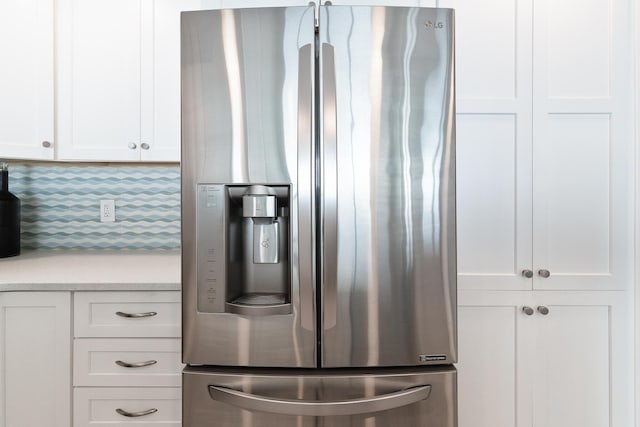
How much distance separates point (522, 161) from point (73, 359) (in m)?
1.65

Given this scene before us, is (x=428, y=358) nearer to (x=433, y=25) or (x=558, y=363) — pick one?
(x=558, y=363)

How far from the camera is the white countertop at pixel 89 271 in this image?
4.50 ft

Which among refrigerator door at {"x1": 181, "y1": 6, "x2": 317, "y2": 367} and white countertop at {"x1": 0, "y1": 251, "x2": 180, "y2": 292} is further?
white countertop at {"x1": 0, "y1": 251, "x2": 180, "y2": 292}

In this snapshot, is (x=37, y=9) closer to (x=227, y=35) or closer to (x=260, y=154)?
(x=227, y=35)

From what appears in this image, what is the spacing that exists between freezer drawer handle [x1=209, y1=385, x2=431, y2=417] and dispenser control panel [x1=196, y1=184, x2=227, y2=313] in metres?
0.24

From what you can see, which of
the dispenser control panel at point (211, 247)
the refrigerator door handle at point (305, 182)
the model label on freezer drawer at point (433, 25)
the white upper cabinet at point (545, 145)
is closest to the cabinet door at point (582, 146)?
the white upper cabinet at point (545, 145)

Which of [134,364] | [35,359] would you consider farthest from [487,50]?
[35,359]

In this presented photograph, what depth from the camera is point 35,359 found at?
137 cm

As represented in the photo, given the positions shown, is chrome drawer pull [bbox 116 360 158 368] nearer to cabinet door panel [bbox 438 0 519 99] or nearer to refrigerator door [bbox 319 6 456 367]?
refrigerator door [bbox 319 6 456 367]

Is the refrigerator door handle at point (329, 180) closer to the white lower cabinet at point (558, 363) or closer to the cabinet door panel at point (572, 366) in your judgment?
the white lower cabinet at point (558, 363)

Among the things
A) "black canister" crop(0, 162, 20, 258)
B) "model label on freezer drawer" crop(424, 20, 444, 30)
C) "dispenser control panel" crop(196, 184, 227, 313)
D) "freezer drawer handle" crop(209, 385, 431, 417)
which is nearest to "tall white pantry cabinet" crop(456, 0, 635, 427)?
"model label on freezer drawer" crop(424, 20, 444, 30)

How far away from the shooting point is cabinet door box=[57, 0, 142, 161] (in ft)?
5.57

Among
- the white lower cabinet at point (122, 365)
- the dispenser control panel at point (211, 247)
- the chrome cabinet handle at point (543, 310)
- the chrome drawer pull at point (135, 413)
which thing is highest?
the dispenser control panel at point (211, 247)

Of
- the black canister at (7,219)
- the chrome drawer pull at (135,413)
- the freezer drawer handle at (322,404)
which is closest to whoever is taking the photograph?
the freezer drawer handle at (322,404)
